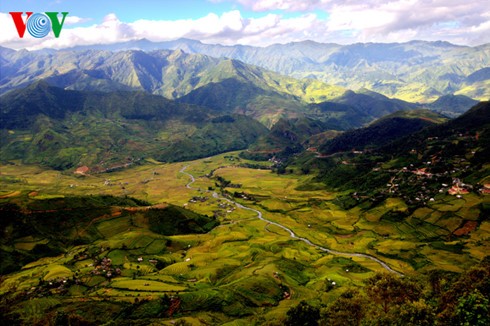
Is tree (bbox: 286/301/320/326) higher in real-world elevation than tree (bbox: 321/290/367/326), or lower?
lower

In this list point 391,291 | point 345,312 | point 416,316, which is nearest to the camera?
point 416,316

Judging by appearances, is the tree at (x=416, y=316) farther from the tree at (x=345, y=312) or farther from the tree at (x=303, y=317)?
the tree at (x=303, y=317)

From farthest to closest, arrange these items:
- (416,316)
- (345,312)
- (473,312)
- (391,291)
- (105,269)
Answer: (105,269) → (391,291) → (345,312) → (416,316) → (473,312)

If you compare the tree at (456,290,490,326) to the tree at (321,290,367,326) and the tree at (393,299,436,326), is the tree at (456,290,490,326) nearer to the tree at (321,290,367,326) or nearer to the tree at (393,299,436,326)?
the tree at (393,299,436,326)

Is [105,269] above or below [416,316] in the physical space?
below

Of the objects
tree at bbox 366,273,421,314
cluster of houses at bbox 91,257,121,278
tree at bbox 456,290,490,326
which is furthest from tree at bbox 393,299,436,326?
cluster of houses at bbox 91,257,121,278

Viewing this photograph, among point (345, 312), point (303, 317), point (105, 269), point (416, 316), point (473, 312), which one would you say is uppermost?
point (473, 312)

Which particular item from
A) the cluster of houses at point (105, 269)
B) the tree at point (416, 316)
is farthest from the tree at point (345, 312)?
the cluster of houses at point (105, 269)

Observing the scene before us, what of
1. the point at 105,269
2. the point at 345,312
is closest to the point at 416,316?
the point at 345,312

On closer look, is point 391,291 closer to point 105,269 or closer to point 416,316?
point 416,316
